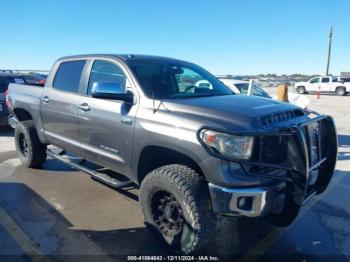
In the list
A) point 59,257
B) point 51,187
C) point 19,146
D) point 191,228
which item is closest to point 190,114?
point 191,228

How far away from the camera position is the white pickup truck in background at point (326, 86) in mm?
32372

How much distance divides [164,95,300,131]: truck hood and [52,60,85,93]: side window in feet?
6.11

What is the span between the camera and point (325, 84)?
109 ft

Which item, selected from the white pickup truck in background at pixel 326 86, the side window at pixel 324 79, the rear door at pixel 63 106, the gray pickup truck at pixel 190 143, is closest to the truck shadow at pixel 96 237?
the gray pickup truck at pixel 190 143

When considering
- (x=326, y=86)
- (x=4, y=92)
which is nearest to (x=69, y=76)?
(x=4, y=92)

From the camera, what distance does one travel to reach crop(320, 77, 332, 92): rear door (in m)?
33.1

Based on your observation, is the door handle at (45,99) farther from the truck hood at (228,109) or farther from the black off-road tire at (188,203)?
the black off-road tire at (188,203)

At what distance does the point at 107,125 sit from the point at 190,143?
1.35 m

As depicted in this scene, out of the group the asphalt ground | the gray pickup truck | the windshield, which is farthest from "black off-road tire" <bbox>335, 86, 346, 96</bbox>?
the gray pickup truck

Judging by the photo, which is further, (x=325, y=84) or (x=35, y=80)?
(x=325, y=84)

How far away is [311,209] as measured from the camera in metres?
4.69

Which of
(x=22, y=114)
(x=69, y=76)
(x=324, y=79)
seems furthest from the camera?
(x=324, y=79)

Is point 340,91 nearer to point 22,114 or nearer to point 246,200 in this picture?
point 22,114

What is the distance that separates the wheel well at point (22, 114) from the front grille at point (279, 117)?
4571mm
